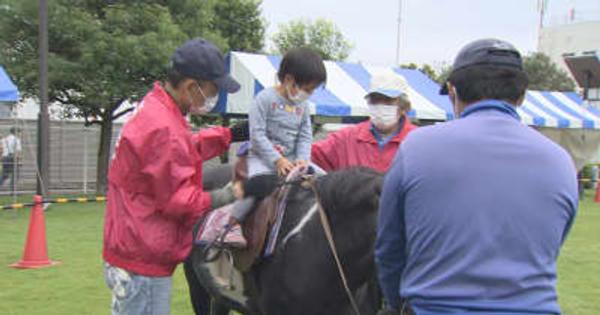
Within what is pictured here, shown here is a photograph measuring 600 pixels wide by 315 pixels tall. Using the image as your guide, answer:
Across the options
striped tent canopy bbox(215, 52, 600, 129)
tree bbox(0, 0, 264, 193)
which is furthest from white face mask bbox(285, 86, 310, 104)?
tree bbox(0, 0, 264, 193)

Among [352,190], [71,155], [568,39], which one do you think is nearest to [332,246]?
[352,190]

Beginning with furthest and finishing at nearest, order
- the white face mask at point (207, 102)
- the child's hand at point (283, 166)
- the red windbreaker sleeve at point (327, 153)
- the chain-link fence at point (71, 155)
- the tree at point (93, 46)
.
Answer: the chain-link fence at point (71, 155), the tree at point (93, 46), the red windbreaker sleeve at point (327, 153), the child's hand at point (283, 166), the white face mask at point (207, 102)

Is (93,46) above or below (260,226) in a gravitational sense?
above

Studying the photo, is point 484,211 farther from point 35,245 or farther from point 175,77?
point 35,245

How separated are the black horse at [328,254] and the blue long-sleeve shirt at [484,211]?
134 centimetres

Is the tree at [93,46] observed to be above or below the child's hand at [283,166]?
above

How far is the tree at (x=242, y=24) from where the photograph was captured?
23.4 m

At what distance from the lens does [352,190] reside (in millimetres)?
3246

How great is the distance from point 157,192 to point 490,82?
1.30 metres

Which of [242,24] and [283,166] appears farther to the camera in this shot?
[242,24]

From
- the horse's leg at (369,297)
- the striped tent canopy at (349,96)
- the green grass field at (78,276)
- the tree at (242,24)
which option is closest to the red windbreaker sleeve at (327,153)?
the horse's leg at (369,297)

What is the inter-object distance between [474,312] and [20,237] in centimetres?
963

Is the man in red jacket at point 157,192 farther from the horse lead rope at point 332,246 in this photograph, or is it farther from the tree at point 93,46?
the tree at point 93,46

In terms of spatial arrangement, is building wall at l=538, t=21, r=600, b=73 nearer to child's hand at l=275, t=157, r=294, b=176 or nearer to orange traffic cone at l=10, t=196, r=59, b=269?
orange traffic cone at l=10, t=196, r=59, b=269
